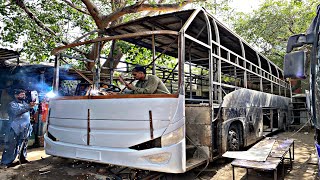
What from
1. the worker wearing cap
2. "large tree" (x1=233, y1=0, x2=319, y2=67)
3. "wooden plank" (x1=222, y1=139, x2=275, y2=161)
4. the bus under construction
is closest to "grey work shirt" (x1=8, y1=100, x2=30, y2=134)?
the bus under construction

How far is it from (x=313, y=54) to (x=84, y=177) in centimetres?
415

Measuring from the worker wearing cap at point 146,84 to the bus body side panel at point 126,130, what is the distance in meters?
0.45

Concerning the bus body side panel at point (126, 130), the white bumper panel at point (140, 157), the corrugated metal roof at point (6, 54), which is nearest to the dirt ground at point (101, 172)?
the white bumper panel at point (140, 157)

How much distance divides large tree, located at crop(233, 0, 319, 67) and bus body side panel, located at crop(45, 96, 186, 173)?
43.6 ft

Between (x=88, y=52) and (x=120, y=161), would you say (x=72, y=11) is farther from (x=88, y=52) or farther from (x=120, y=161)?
(x=120, y=161)

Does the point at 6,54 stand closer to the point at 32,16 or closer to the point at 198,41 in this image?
the point at 32,16

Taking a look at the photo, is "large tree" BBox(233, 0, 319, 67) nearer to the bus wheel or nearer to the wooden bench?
the bus wheel

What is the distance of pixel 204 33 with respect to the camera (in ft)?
18.6

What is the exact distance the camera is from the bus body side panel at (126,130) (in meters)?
3.22

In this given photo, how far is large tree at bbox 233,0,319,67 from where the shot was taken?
14.7 m

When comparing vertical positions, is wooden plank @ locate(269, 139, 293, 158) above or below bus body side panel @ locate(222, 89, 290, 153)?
below

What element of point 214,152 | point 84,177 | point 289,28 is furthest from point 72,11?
point 289,28

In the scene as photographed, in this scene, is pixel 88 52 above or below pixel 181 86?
above

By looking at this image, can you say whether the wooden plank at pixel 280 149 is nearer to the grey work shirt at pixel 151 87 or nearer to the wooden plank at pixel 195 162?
the wooden plank at pixel 195 162
